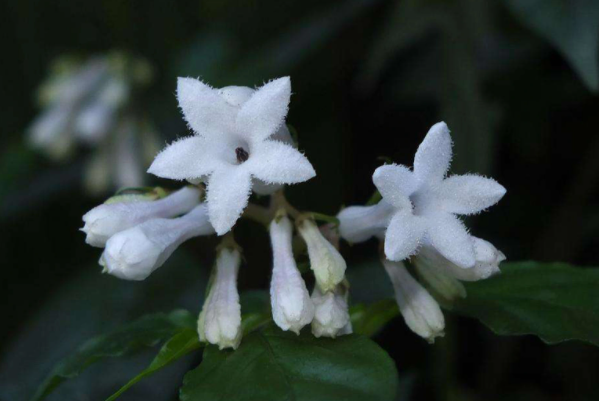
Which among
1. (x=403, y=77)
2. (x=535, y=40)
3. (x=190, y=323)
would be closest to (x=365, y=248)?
(x=403, y=77)

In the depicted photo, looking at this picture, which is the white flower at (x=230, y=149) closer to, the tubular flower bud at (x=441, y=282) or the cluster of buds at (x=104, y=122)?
the tubular flower bud at (x=441, y=282)

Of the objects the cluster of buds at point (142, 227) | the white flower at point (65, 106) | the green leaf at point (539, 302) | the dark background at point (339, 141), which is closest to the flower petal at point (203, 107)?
the cluster of buds at point (142, 227)

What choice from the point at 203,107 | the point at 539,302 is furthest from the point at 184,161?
the point at 539,302

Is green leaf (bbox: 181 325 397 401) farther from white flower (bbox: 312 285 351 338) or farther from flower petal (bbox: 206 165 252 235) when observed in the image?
flower petal (bbox: 206 165 252 235)

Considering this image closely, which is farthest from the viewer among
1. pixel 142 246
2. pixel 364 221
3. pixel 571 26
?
pixel 571 26

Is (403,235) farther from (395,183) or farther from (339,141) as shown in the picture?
(339,141)

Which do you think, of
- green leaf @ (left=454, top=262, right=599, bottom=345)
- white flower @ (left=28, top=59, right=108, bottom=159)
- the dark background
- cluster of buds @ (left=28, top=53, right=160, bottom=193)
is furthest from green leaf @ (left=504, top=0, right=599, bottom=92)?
white flower @ (left=28, top=59, right=108, bottom=159)

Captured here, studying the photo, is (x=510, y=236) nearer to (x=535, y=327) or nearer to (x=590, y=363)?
(x=590, y=363)

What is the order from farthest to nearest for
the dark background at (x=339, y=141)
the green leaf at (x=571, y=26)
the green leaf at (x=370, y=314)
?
the dark background at (x=339, y=141), the green leaf at (x=571, y=26), the green leaf at (x=370, y=314)
